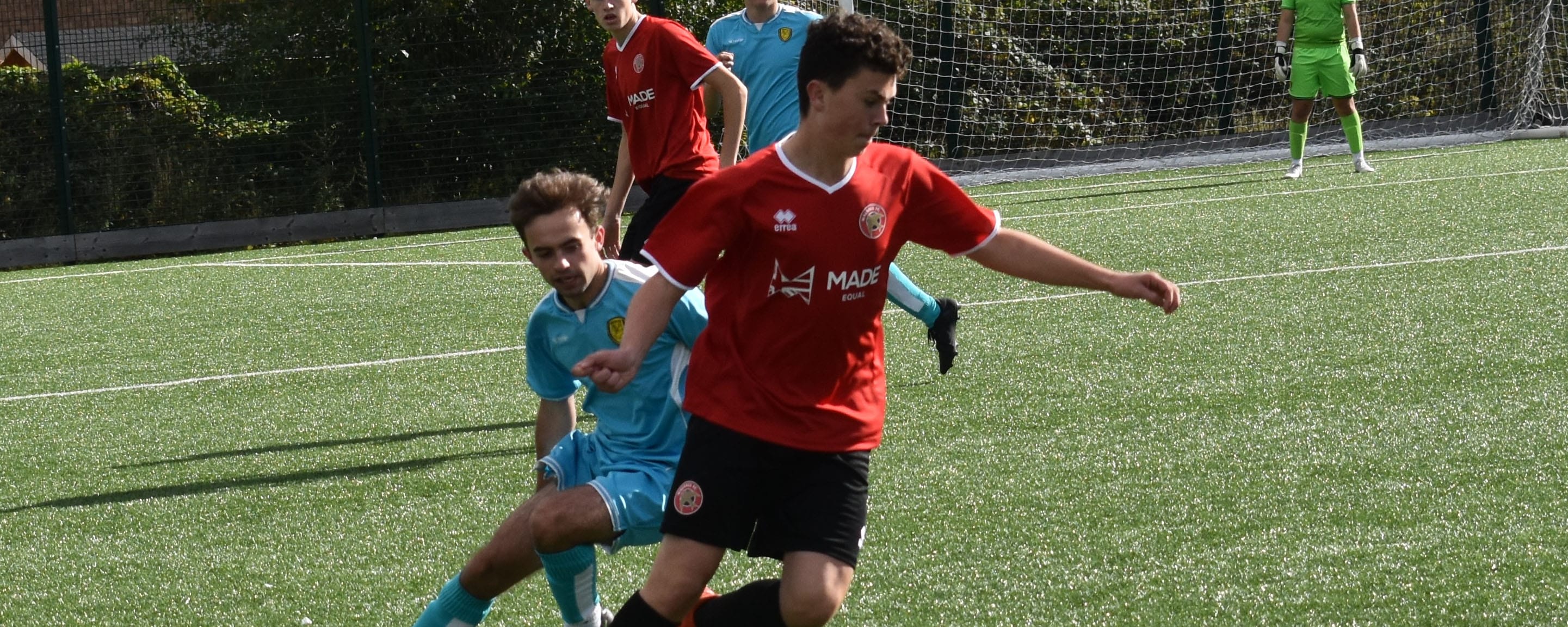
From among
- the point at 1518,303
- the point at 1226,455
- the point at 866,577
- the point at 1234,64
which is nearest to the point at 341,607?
the point at 866,577

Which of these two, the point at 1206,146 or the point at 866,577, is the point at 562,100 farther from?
the point at 866,577

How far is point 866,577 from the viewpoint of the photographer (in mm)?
3797

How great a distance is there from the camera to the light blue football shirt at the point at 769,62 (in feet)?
22.6

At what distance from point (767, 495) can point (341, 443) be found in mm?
3085

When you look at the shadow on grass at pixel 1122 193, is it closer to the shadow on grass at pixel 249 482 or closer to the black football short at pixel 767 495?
the shadow on grass at pixel 249 482

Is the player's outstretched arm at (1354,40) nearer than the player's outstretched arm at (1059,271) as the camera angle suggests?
No

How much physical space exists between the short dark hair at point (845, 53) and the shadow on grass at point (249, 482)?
104 inches

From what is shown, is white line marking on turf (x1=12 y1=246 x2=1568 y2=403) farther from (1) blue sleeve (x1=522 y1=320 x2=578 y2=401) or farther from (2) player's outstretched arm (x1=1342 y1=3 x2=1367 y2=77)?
(2) player's outstretched arm (x1=1342 y1=3 x2=1367 y2=77)

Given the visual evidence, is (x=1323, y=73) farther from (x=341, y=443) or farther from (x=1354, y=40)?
(x=341, y=443)

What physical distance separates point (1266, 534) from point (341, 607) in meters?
2.23

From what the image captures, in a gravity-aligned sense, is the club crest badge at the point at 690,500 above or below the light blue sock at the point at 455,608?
above

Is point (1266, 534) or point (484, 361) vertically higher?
point (1266, 534)

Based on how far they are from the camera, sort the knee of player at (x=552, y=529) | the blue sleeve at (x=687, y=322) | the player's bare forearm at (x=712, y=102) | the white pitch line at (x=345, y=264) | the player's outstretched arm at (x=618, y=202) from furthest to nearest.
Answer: the white pitch line at (x=345, y=264) → the player's bare forearm at (x=712, y=102) → the player's outstretched arm at (x=618, y=202) → the blue sleeve at (x=687, y=322) → the knee of player at (x=552, y=529)

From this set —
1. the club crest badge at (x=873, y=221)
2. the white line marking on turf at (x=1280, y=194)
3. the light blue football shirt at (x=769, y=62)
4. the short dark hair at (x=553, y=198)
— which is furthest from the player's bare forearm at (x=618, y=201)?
the white line marking on turf at (x=1280, y=194)
